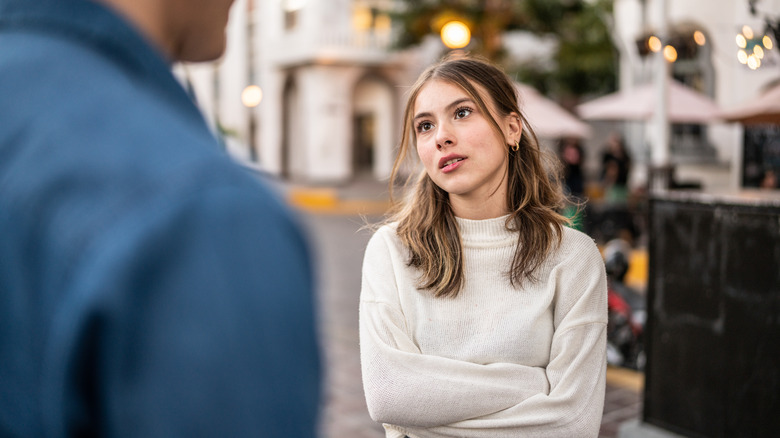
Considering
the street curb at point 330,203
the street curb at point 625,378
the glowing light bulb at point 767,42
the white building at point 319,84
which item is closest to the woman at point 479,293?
the glowing light bulb at point 767,42

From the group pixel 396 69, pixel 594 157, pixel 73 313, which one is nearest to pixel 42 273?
pixel 73 313

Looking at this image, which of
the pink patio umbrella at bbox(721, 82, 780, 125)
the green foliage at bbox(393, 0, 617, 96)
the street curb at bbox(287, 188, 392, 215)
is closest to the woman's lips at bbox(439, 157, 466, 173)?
the pink patio umbrella at bbox(721, 82, 780, 125)

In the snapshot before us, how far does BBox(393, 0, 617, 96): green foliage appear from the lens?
20.3 metres

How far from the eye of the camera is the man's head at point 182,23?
0.70 metres

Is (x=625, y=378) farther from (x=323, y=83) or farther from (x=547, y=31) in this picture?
(x=323, y=83)

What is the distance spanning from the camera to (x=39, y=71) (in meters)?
0.63

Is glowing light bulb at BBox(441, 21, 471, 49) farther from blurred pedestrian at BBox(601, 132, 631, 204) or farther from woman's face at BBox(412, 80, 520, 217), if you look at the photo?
blurred pedestrian at BBox(601, 132, 631, 204)

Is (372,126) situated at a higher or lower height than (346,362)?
higher

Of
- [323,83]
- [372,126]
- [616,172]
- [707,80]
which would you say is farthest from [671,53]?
[372,126]

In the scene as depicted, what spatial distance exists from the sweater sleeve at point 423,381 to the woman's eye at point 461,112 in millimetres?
532

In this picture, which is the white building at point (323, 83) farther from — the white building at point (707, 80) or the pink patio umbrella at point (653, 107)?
the pink patio umbrella at point (653, 107)

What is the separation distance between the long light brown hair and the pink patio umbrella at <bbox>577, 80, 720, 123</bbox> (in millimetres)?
8822

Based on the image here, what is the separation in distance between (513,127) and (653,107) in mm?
10343

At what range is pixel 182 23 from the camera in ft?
2.52
